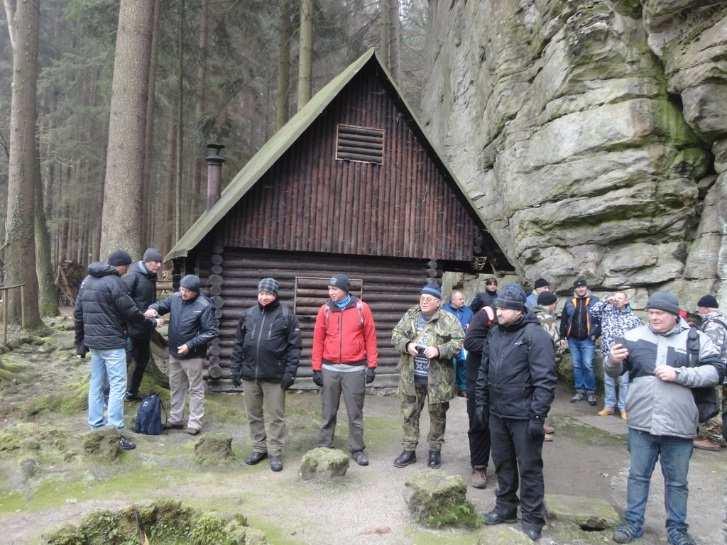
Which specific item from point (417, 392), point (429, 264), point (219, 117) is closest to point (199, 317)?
point (417, 392)

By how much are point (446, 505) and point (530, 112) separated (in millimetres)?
11719

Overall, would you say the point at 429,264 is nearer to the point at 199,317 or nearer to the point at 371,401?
the point at 371,401

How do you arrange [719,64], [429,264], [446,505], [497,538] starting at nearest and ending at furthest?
1. [497,538]
2. [446,505]
3. [719,64]
4. [429,264]

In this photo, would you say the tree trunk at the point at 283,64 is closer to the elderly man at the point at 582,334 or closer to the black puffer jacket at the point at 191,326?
the elderly man at the point at 582,334

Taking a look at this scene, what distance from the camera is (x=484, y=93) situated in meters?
17.2

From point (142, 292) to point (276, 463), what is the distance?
3232mm

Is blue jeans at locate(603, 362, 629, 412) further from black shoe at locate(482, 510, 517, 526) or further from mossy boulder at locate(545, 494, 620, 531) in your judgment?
black shoe at locate(482, 510, 517, 526)

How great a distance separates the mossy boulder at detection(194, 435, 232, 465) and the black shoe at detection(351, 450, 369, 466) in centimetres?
143

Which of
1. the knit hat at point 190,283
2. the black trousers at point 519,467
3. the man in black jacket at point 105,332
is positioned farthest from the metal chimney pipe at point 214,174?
the black trousers at point 519,467

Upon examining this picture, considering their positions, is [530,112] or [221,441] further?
[530,112]

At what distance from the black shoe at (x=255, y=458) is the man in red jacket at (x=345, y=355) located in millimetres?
841

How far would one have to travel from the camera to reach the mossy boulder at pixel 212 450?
5855 millimetres

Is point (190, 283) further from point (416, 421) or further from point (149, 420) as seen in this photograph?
point (416, 421)

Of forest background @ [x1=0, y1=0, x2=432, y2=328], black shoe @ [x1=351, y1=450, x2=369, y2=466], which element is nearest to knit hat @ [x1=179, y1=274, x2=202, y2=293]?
forest background @ [x1=0, y1=0, x2=432, y2=328]
